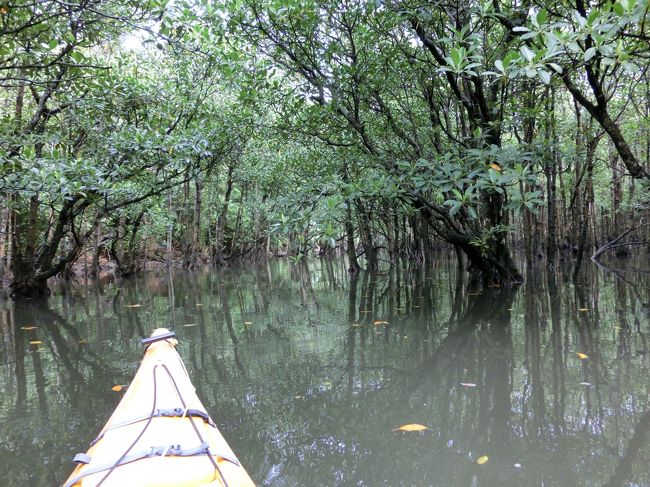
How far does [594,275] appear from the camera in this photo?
1130 cm

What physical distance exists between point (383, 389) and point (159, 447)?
2281 mm

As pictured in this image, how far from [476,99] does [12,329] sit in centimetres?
854

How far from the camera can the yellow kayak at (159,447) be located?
162cm

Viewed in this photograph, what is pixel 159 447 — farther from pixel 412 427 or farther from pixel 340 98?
pixel 340 98

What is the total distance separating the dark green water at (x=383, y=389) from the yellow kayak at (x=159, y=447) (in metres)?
0.58

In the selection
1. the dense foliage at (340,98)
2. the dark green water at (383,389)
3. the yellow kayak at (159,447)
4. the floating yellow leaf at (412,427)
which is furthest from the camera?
the dense foliage at (340,98)

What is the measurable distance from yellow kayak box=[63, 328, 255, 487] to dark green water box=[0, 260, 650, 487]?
0.58 metres

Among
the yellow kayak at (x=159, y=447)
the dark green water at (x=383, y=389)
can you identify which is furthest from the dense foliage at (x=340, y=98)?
the yellow kayak at (x=159, y=447)

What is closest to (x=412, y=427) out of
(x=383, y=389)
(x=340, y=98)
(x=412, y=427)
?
(x=412, y=427)

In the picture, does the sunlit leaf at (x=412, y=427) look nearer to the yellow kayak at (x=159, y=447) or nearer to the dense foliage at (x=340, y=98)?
the yellow kayak at (x=159, y=447)

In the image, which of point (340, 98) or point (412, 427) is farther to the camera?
point (340, 98)

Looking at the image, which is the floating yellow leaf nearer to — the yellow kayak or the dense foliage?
the yellow kayak

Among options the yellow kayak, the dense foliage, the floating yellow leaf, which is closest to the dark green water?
the floating yellow leaf

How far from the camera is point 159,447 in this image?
1791 millimetres
